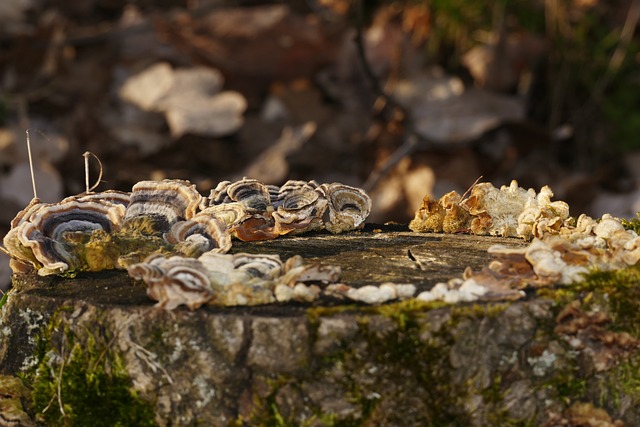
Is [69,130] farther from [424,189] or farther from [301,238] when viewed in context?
[301,238]

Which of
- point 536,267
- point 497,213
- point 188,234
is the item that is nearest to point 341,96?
point 497,213

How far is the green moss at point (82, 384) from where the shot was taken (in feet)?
6.97

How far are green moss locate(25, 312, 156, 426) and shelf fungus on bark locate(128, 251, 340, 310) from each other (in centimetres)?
24

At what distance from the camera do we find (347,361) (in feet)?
6.53

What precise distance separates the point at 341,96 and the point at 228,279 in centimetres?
528

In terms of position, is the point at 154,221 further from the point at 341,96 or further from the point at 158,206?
the point at 341,96

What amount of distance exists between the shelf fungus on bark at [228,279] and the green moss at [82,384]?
0.24m

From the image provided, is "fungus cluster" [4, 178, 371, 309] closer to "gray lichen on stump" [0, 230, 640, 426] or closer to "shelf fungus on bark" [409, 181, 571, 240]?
"gray lichen on stump" [0, 230, 640, 426]

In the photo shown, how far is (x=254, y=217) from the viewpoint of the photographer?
9.30 feet

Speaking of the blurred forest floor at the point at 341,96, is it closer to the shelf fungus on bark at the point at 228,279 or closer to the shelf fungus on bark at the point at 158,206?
the shelf fungus on bark at the point at 158,206

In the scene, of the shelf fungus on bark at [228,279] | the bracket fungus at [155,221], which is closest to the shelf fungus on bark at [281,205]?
the bracket fungus at [155,221]

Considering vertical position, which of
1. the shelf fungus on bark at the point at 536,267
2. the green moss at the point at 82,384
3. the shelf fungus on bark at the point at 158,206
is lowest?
the green moss at the point at 82,384

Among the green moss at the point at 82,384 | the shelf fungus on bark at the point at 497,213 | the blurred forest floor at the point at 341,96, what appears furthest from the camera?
the blurred forest floor at the point at 341,96

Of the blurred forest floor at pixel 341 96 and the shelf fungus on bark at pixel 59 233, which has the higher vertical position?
the blurred forest floor at pixel 341 96
